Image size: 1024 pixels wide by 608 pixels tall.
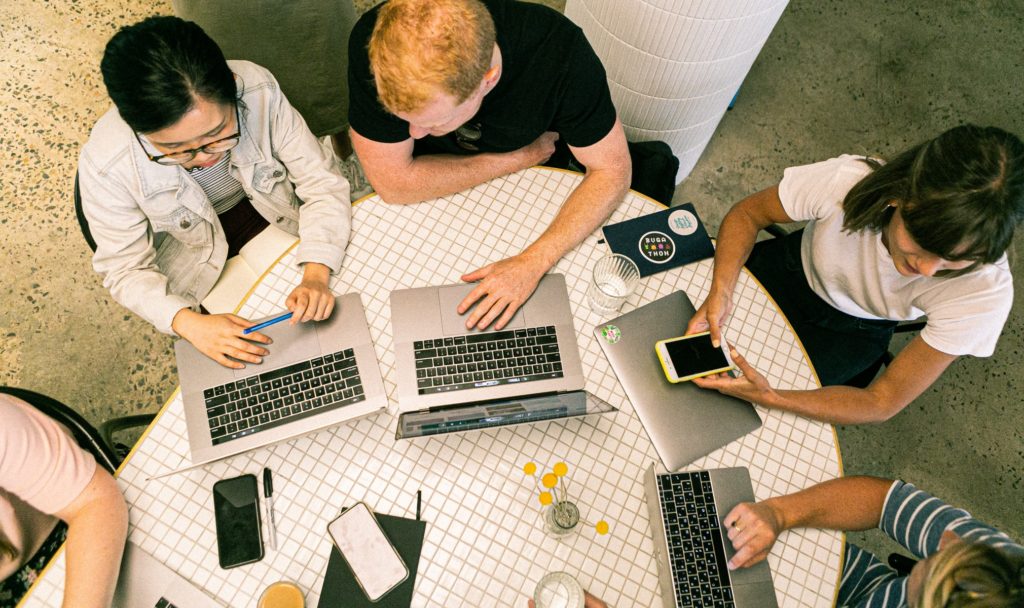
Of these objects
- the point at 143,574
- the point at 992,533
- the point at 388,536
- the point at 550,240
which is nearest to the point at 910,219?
the point at 992,533

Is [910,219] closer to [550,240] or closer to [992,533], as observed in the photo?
[992,533]

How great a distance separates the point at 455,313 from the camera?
1361 millimetres

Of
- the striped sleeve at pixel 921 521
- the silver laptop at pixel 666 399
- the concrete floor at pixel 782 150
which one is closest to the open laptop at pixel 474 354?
the silver laptop at pixel 666 399

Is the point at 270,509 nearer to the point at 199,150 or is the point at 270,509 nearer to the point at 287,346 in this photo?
the point at 287,346

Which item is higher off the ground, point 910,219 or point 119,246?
point 910,219

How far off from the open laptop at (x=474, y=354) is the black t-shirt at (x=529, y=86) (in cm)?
41

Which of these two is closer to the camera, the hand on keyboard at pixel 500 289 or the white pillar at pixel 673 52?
the hand on keyboard at pixel 500 289

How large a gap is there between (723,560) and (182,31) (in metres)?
1.46

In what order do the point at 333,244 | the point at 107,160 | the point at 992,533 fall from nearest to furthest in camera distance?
the point at 992,533, the point at 107,160, the point at 333,244

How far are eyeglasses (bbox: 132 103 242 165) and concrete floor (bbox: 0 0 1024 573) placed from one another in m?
1.12

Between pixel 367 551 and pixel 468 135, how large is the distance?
985 mm

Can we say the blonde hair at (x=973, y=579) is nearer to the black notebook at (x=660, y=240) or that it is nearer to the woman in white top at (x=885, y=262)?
the woman in white top at (x=885, y=262)

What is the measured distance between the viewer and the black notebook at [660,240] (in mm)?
1474

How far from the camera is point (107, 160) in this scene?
130 centimetres
